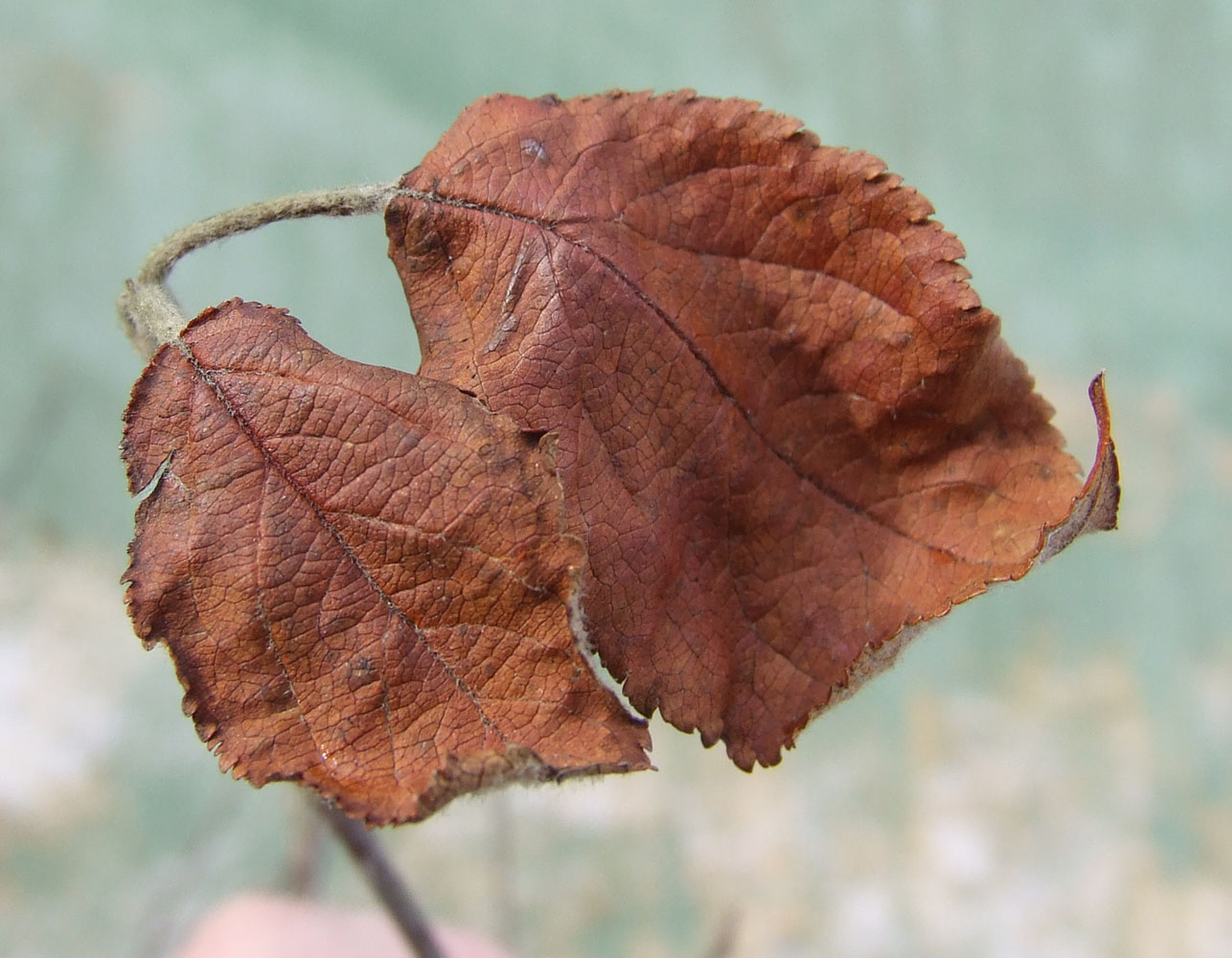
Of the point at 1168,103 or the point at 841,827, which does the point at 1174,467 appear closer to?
the point at 1168,103

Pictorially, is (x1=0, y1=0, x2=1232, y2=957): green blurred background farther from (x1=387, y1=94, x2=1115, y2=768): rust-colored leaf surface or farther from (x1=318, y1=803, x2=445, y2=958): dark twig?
(x1=387, y1=94, x2=1115, y2=768): rust-colored leaf surface

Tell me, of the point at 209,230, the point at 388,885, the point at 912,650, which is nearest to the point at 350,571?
the point at 209,230

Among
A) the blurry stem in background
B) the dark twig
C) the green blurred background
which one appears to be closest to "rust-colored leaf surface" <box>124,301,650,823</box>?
the blurry stem in background

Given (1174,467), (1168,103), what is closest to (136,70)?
(1168,103)

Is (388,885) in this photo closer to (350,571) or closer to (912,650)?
(350,571)

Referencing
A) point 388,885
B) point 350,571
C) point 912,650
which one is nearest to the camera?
point 350,571

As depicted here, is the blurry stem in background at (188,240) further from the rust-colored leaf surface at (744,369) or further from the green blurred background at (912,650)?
the green blurred background at (912,650)
